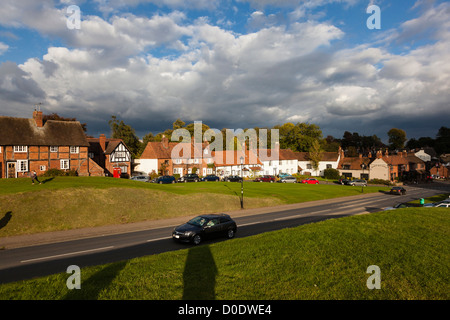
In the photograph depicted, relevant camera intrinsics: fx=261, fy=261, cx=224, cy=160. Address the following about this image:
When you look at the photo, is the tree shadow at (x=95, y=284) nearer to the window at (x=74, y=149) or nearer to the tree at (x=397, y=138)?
the window at (x=74, y=149)

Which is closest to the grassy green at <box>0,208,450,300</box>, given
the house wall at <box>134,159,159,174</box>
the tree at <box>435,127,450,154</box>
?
the house wall at <box>134,159,159,174</box>

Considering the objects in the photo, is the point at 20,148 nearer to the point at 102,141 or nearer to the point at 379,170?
the point at 102,141

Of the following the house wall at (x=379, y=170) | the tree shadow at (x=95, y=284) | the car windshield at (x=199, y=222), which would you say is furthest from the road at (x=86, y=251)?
the house wall at (x=379, y=170)

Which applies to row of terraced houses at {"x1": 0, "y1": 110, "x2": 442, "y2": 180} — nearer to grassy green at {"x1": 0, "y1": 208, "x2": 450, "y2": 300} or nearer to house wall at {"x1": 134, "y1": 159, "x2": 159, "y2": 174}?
house wall at {"x1": 134, "y1": 159, "x2": 159, "y2": 174}

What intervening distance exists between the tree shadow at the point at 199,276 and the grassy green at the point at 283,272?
3 cm

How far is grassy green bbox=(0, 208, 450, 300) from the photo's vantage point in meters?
6.80

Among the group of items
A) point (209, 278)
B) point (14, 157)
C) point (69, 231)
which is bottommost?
point (69, 231)

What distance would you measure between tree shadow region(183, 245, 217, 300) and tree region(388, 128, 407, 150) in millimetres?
158138

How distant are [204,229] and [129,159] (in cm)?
4707
